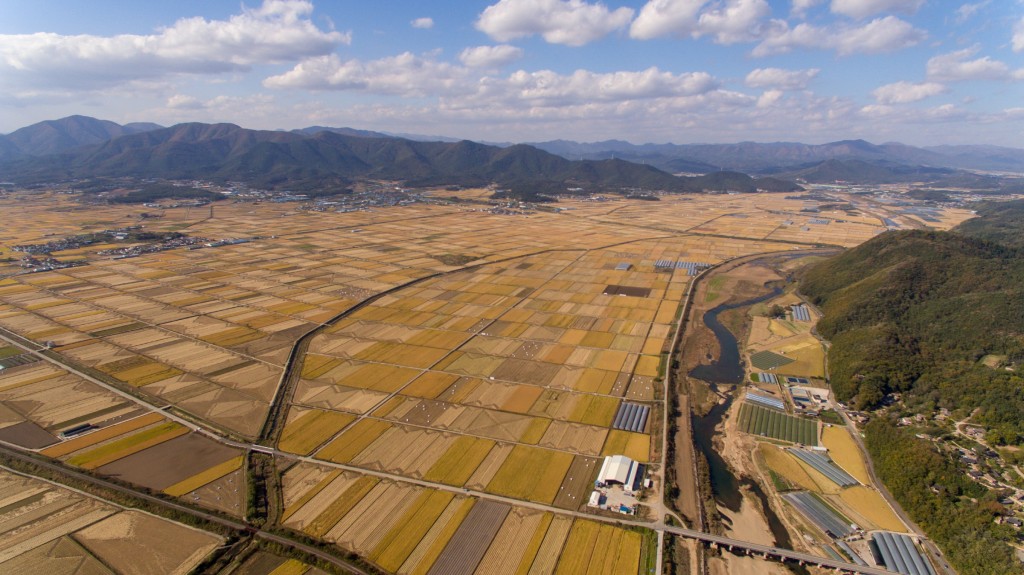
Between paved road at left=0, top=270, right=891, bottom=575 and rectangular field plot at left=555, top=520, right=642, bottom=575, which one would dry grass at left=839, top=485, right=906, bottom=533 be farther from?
rectangular field plot at left=555, top=520, right=642, bottom=575

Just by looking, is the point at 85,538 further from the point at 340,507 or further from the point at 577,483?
the point at 577,483

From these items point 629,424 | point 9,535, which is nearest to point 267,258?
point 9,535

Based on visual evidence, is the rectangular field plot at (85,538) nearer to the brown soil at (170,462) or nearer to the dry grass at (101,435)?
the brown soil at (170,462)

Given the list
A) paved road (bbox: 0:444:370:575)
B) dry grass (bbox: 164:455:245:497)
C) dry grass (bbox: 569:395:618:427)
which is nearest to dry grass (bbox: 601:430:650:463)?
dry grass (bbox: 569:395:618:427)

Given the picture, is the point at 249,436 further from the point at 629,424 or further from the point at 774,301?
the point at 774,301

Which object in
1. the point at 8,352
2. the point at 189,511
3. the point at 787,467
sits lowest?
the point at 189,511

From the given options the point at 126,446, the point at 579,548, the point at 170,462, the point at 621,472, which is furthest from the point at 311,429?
the point at 621,472
